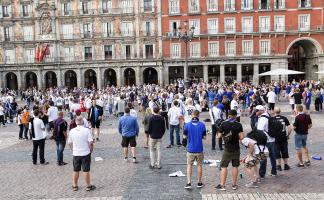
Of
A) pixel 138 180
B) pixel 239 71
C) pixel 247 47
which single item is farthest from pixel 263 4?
pixel 138 180

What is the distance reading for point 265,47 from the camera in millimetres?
45250

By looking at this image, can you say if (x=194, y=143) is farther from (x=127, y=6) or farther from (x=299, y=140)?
(x=127, y=6)

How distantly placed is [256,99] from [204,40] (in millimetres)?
29678

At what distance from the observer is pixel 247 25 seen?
45.1 meters

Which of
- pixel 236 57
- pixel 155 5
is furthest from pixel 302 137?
pixel 155 5

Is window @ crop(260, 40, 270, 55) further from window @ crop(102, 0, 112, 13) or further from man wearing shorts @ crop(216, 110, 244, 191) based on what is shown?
man wearing shorts @ crop(216, 110, 244, 191)

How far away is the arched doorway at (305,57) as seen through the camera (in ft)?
148

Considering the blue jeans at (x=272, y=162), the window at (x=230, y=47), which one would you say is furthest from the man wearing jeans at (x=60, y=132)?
the window at (x=230, y=47)

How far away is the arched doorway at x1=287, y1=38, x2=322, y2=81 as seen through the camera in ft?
148

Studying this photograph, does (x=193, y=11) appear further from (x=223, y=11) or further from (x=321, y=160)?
(x=321, y=160)

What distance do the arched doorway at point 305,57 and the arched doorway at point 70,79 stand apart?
2718 cm

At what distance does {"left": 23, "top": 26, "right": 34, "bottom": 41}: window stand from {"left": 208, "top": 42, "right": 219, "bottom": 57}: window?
72.5ft

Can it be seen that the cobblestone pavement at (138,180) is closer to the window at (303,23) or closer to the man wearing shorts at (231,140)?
the man wearing shorts at (231,140)

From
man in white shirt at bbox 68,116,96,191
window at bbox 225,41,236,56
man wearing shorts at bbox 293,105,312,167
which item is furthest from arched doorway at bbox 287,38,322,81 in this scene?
man in white shirt at bbox 68,116,96,191
